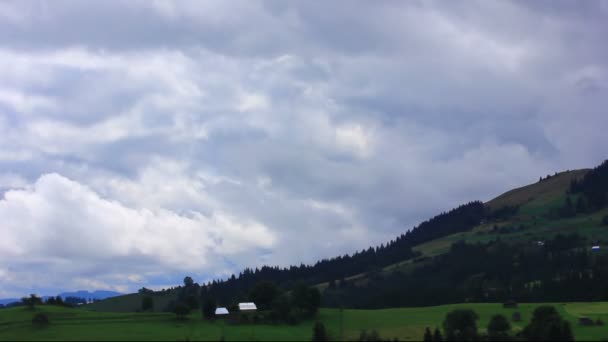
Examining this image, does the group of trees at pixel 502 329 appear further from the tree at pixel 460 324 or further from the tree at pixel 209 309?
the tree at pixel 209 309

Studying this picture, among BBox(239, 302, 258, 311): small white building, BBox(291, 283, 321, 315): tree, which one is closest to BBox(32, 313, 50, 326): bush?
BBox(239, 302, 258, 311): small white building

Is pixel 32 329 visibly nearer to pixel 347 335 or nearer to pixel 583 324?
pixel 347 335

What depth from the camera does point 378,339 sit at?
435ft

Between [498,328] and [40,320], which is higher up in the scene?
[40,320]

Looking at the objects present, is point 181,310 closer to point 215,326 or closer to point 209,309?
point 209,309

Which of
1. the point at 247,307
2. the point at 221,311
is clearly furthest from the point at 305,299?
the point at 221,311

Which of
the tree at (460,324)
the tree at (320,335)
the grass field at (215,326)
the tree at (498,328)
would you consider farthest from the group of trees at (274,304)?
the tree at (498,328)

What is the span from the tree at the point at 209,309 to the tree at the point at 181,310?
4.52 m

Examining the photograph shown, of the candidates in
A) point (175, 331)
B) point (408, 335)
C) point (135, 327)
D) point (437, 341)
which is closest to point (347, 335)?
point (408, 335)

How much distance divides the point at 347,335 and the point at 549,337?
42.5 m

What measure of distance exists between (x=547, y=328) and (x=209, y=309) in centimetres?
8485

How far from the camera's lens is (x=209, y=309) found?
176 m

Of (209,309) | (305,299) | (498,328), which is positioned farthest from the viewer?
(305,299)

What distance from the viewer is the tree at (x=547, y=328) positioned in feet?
413
